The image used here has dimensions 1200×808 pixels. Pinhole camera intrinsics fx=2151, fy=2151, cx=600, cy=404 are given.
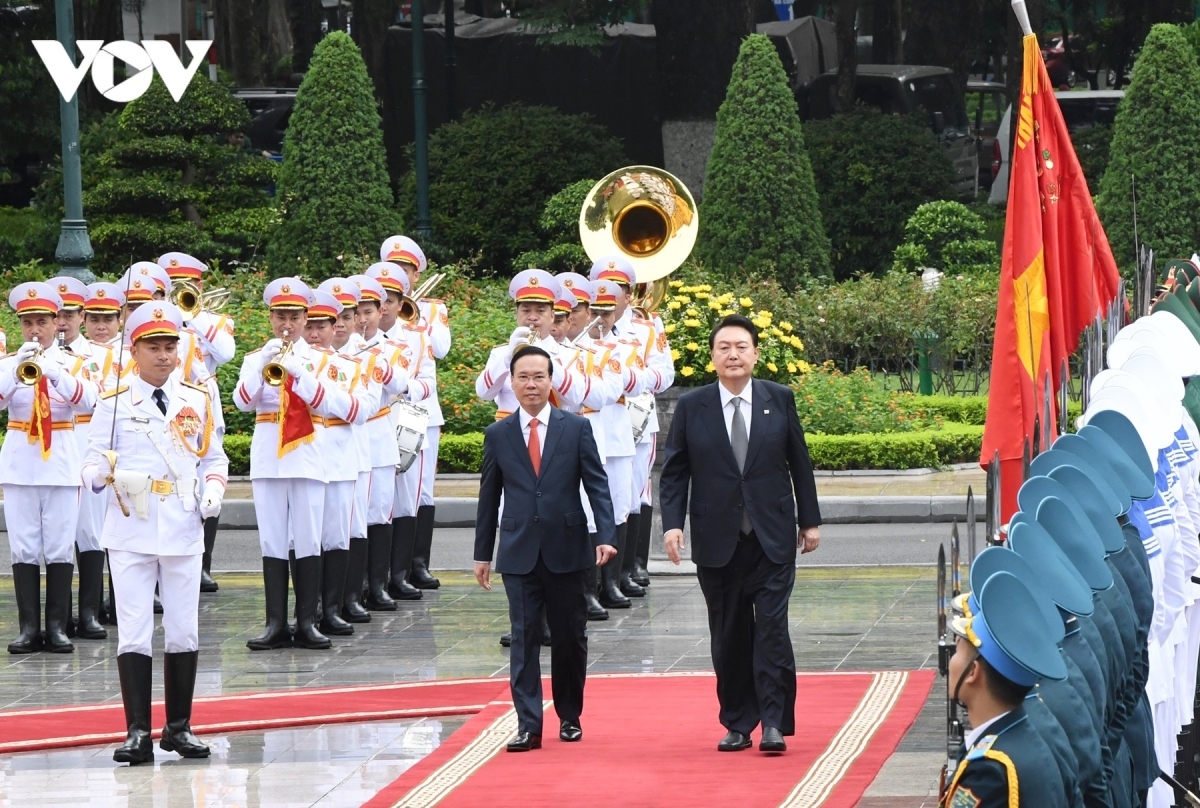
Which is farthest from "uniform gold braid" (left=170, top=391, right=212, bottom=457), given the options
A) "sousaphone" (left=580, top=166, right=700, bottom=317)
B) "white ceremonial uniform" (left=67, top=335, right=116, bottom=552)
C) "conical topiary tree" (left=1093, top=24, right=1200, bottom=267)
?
"conical topiary tree" (left=1093, top=24, right=1200, bottom=267)

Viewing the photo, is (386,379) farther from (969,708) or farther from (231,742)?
(969,708)

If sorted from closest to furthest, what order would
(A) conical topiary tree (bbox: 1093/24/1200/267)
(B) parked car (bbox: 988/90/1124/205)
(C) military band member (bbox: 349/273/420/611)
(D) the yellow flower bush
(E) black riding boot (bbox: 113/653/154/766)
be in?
(E) black riding boot (bbox: 113/653/154/766) < (C) military band member (bbox: 349/273/420/611) < (D) the yellow flower bush < (A) conical topiary tree (bbox: 1093/24/1200/267) < (B) parked car (bbox: 988/90/1124/205)

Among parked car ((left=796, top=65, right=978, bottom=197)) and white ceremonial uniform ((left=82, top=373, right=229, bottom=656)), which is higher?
parked car ((left=796, top=65, right=978, bottom=197))

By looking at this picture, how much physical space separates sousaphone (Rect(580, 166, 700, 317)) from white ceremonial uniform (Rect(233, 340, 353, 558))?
3.46m

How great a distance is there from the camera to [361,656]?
11617mm

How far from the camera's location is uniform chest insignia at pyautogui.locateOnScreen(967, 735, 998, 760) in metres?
4.54

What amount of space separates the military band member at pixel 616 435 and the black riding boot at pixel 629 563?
181mm

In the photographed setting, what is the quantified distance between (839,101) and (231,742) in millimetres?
25140

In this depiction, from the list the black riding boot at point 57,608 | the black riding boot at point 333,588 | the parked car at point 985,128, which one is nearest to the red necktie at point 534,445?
the black riding boot at point 333,588

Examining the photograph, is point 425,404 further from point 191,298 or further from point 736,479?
point 736,479

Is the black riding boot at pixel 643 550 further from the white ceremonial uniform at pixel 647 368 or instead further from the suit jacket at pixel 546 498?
the suit jacket at pixel 546 498

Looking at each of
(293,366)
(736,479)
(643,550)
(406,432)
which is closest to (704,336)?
(643,550)

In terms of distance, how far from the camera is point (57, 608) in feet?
39.3

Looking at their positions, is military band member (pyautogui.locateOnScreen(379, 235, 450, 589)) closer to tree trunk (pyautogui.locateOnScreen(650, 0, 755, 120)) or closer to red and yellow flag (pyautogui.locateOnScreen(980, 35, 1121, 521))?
red and yellow flag (pyautogui.locateOnScreen(980, 35, 1121, 521))
